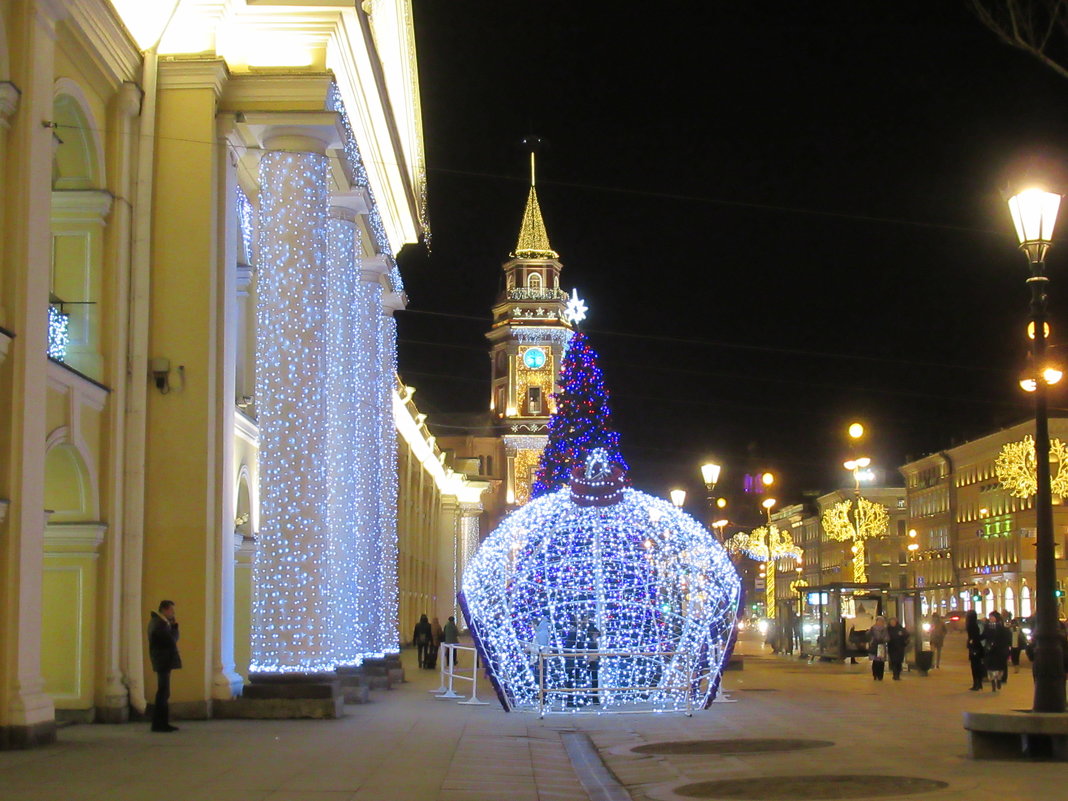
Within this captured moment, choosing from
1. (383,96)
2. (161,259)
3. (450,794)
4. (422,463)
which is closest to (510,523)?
(161,259)

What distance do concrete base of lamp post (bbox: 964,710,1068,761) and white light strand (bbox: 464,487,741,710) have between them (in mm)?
6437

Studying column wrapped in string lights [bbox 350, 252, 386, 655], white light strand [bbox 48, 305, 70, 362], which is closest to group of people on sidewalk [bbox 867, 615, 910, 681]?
column wrapped in string lights [bbox 350, 252, 386, 655]

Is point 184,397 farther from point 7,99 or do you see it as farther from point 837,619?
point 837,619

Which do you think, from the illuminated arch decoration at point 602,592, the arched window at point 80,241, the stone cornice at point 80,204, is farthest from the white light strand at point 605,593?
the stone cornice at point 80,204

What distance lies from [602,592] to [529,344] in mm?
82835

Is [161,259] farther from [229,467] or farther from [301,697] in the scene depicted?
[301,697]

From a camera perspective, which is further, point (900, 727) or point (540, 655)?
point (540, 655)

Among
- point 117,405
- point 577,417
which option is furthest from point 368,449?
point 577,417

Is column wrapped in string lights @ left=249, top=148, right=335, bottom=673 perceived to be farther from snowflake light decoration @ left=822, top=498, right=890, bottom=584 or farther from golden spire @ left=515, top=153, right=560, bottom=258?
golden spire @ left=515, top=153, right=560, bottom=258

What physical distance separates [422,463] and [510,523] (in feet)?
148

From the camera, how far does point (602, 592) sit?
1966cm

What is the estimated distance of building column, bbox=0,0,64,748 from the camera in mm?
13820

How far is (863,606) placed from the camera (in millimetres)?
43625

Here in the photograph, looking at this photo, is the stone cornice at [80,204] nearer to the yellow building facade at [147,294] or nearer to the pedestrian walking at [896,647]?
the yellow building facade at [147,294]
